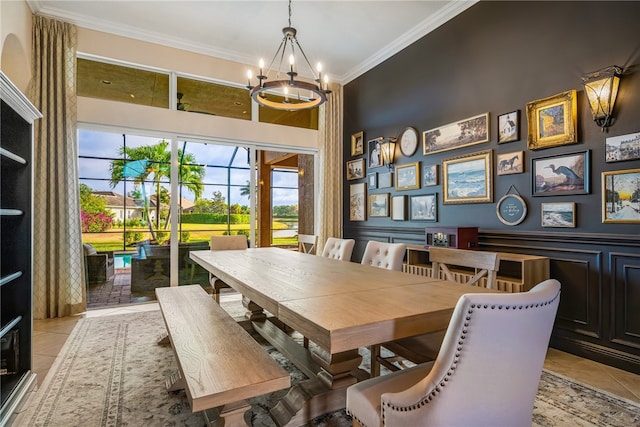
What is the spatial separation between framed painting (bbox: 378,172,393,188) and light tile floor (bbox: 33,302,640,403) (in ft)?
8.59

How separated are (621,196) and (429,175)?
6.07ft

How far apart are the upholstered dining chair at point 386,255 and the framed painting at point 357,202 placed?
7.60 feet

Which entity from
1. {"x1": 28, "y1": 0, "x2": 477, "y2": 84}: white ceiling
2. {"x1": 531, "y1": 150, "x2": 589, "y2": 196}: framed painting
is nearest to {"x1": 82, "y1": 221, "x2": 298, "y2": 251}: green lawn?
{"x1": 28, "y1": 0, "x2": 477, "y2": 84}: white ceiling

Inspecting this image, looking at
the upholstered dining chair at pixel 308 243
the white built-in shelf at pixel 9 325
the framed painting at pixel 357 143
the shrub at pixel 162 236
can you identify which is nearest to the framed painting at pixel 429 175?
the framed painting at pixel 357 143

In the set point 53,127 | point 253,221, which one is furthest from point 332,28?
point 53,127

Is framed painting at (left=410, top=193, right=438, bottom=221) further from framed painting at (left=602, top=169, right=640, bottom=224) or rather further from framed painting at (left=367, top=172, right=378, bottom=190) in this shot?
framed painting at (left=602, top=169, right=640, bottom=224)

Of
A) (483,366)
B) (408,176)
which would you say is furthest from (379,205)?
(483,366)

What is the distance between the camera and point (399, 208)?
4.43m

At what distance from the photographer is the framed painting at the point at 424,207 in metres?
3.92

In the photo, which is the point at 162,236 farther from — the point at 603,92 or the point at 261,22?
the point at 603,92

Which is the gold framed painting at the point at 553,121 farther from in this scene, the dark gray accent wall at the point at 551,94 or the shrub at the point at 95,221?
the shrub at the point at 95,221

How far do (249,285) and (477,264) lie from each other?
139 cm

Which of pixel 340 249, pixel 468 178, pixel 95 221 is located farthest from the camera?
pixel 95 221

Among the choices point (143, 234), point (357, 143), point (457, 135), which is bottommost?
point (143, 234)
